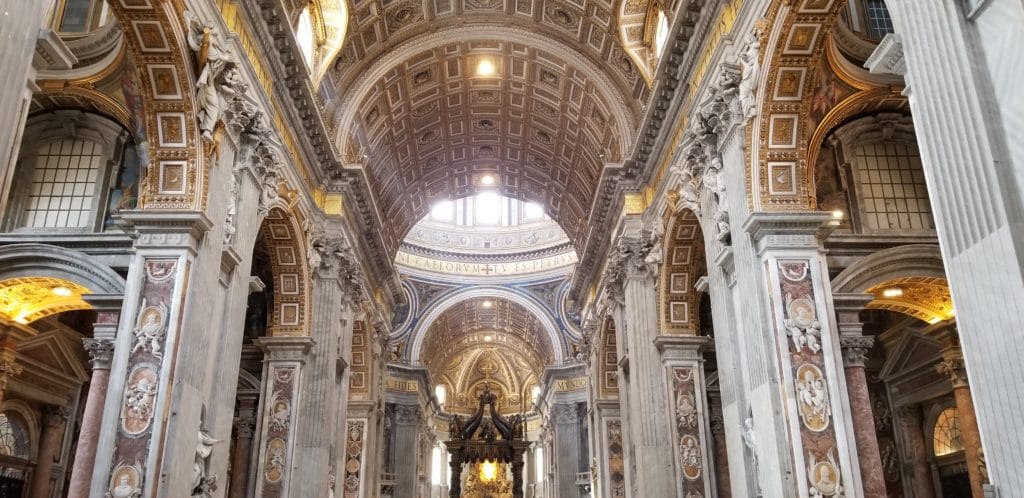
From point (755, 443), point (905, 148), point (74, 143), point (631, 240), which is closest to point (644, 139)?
point (631, 240)

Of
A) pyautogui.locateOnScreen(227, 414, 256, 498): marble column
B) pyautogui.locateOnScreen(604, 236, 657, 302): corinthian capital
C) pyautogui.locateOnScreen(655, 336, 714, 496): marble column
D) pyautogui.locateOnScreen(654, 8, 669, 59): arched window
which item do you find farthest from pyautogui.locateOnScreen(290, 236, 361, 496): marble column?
pyautogui.locateOnScreen(654, 8, 669, 59): arched window

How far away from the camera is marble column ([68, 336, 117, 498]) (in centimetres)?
962

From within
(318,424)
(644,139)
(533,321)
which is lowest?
(318,424)

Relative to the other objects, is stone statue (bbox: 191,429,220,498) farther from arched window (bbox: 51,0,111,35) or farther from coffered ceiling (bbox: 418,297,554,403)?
coffered ceiling (bbox: 418,297,554,403)

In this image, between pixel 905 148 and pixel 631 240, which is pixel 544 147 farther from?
pixel 905 148

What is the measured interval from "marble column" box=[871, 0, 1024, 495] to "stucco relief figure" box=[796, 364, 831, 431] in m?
4.32

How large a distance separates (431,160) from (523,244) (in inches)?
673

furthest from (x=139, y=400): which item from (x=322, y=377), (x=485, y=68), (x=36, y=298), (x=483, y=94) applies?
(x=483, y=94)

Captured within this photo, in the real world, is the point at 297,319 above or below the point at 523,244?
below

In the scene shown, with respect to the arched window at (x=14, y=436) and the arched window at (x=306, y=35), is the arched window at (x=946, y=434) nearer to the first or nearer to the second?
the arched window at (x=306, y=35)

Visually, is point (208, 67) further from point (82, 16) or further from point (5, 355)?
point (5, 355)

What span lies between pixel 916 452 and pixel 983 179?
11603 mm

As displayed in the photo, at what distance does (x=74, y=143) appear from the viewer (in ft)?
44.7

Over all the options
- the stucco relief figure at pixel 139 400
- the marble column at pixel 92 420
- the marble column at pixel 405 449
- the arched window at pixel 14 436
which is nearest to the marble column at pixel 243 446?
the arched window at pixel 14 436
